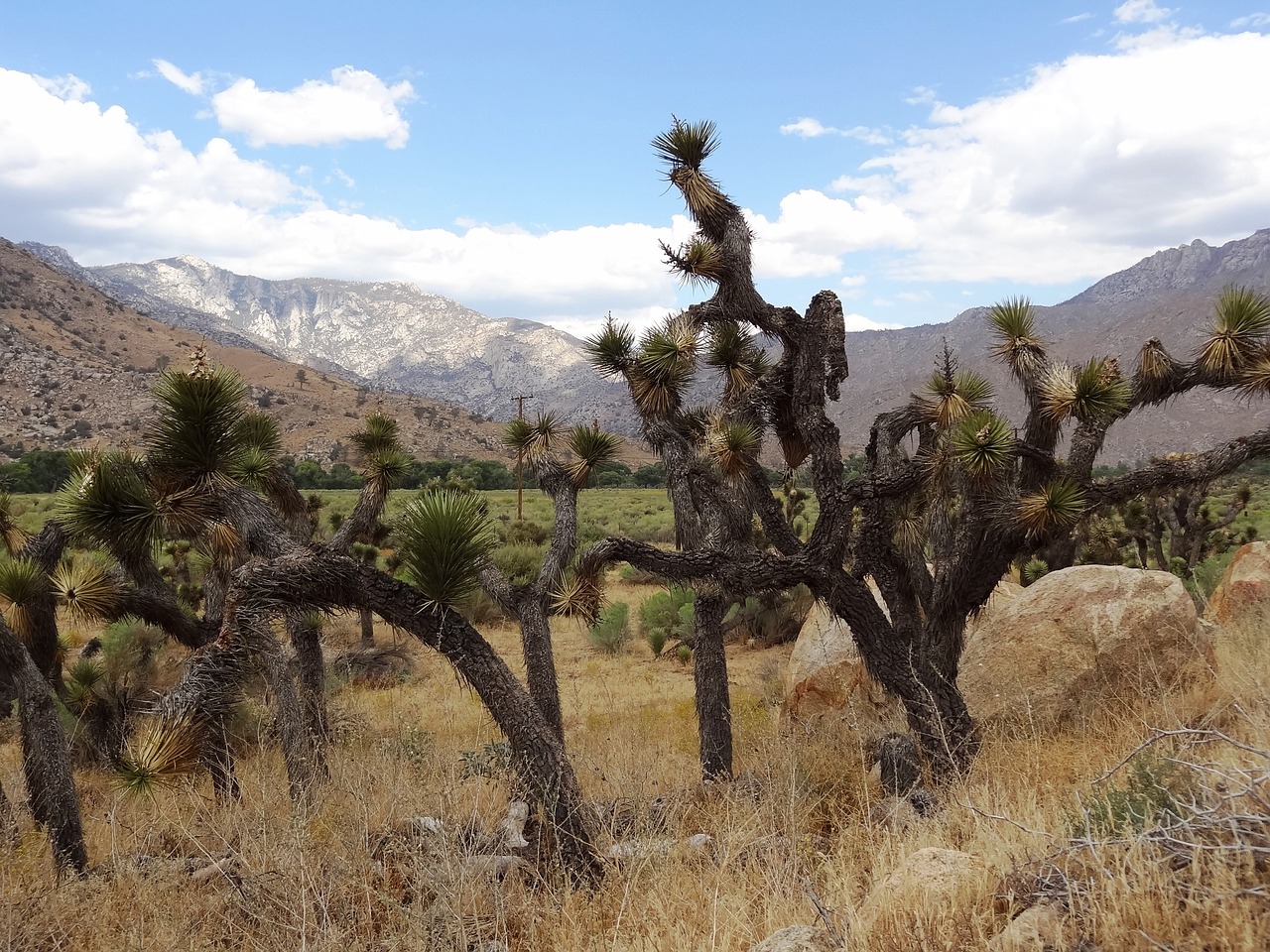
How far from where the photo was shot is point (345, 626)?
783 inches

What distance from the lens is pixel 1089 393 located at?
724 centimetres

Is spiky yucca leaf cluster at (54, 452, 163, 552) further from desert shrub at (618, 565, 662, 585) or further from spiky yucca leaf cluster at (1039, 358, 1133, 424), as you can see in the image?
desert shrub at (618, 565, 662, 585)

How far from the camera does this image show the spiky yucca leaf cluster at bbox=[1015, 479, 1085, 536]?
22.5ft

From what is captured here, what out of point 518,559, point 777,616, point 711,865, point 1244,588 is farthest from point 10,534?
point 1244,588

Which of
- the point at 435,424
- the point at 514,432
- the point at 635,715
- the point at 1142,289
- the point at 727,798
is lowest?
the point at 635,715

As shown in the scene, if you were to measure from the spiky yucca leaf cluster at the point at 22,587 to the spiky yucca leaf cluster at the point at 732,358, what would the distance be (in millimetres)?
6870

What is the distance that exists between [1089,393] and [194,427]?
7.30 m

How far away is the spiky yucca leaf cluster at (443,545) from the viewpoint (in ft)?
16.4

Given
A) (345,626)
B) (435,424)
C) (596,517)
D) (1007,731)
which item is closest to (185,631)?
(1007,731)

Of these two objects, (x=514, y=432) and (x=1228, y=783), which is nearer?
(x=1228, y=783)

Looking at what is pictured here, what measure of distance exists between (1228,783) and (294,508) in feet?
Answer: 31.3

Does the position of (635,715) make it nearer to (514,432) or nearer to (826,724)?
(826,724)

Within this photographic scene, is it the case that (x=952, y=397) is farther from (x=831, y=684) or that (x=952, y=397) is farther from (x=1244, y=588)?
(x=1244, y=588)

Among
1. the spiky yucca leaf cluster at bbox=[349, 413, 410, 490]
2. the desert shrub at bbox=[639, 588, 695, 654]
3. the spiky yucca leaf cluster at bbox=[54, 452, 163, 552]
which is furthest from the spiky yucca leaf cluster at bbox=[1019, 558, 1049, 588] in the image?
the spiky yucca leaf cluster at bbox=[54, 452, 163, 552]
